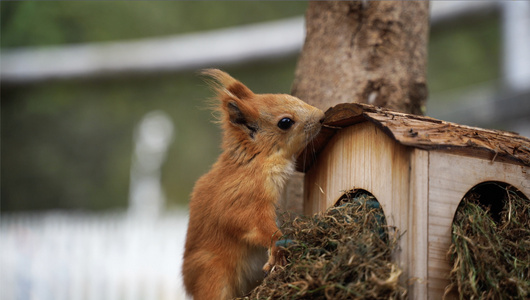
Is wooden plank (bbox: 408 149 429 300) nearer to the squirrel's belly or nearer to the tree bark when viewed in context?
the squirrel's belly

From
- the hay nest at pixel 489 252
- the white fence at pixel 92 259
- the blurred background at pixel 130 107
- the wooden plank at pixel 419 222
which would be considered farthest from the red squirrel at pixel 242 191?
the white fence at pixel 92 259

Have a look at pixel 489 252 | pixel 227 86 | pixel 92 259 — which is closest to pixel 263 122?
pixel 227 86

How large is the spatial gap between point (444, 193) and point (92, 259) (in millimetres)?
7159

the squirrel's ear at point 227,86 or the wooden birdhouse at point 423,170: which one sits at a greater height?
the squirrel's ear at point 227,86

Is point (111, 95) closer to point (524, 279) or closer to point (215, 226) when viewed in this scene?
point (215, 226)

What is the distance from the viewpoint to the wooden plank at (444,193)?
2.40 meters

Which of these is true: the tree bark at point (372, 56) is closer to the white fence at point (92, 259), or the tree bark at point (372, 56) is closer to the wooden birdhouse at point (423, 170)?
the wooden birdhouse at point (423, 170)

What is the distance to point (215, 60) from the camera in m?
10.3

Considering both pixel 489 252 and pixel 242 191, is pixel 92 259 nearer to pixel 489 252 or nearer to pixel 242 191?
pixel 242 191

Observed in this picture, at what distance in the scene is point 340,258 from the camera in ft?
7.68

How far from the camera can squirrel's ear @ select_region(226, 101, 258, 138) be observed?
127 inches

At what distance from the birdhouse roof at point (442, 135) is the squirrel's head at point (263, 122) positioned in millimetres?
309

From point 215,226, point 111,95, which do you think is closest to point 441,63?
point 111,95

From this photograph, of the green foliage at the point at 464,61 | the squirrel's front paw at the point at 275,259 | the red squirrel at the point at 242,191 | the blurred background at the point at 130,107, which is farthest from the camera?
the green foliage at the point at 464,61
